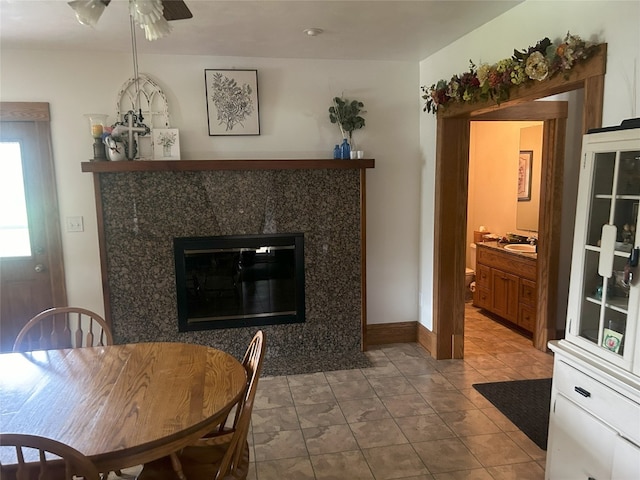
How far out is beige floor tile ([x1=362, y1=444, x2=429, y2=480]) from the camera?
2414 millimetres

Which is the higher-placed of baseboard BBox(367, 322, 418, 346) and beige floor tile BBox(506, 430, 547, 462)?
baseboard BBox(367, 322, 418, 346)

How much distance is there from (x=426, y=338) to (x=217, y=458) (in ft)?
8.82

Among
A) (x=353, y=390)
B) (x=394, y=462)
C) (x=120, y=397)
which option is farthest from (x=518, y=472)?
(x=120, y=397)

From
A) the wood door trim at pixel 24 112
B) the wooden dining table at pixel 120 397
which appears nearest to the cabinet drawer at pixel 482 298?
the wooden dining table at pixel 120 397

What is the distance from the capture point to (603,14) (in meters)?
2.09

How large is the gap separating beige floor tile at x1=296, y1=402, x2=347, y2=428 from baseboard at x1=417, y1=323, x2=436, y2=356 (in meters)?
1.22

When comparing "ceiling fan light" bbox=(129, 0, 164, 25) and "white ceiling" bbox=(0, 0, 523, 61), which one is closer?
"ceiling fan light" bbox=(129, 0, 164, 25)

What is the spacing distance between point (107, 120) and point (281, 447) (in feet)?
9.12

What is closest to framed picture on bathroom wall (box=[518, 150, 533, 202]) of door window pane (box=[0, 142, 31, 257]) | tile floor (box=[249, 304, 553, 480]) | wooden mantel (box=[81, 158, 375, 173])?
tile floor (box=[249, 304, 553, 480])

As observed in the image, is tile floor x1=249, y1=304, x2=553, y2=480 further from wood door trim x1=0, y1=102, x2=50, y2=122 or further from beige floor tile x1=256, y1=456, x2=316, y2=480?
wood door trim x1=0, y1=102, x2=50, y2=122

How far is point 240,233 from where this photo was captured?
375 cm

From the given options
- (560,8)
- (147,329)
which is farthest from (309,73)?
Result: (147,329)

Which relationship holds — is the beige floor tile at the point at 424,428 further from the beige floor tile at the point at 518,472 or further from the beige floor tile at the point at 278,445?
the beige floor tile at the point at 278,445

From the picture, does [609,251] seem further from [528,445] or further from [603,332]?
[528,445]
